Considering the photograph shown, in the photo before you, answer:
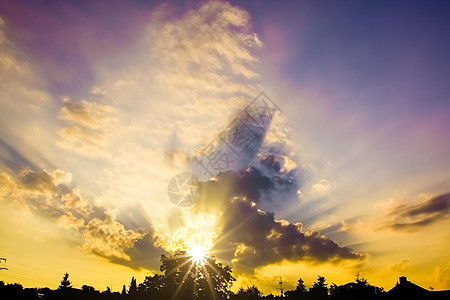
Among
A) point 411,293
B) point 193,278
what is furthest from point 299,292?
point 193,278

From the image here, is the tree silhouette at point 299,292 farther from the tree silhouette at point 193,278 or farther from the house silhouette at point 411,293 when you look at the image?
the tree silhouette at point 193,278

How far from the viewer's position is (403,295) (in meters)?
48.4

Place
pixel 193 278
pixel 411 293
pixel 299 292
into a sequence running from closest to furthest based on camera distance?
pixel 193 278 < pixel 411 293 < pixel 299 292

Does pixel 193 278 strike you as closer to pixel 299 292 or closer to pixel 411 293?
pixel 411 293

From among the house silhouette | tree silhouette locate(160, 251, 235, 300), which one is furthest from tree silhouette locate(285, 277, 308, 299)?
tree silhouette locate(160, 251, 235, 300)

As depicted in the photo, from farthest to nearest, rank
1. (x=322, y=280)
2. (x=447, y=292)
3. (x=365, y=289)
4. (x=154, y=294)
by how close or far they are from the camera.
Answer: (x=322, y=280) < (x=365, y=289) < (x=447, y=292) < (x=154, y=294)

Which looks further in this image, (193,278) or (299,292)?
(299,292)

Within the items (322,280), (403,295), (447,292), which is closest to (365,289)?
(403,295)

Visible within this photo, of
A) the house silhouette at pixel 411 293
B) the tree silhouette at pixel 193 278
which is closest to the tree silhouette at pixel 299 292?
the house silhouette at pixel 411 293

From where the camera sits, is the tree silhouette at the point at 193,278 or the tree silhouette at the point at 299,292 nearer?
the tree silhouette at the point at 193,278

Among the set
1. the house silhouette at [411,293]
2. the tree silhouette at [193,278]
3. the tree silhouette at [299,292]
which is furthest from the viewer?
the tree silhouette at [299,292]

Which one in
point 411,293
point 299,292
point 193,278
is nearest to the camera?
point 193,278

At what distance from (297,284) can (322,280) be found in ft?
74.8

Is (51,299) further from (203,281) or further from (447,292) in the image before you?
(447,292)
